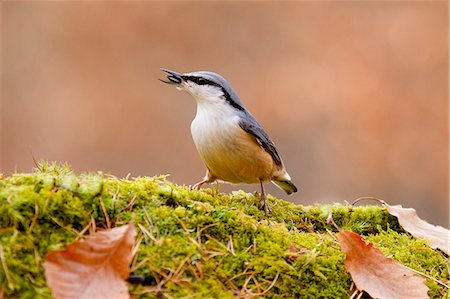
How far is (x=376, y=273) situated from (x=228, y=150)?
1.59 m

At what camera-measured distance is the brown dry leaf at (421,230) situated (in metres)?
3.20

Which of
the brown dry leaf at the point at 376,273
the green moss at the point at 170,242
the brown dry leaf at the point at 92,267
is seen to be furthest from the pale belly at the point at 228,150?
the brown dry leaf at the point at 92,267

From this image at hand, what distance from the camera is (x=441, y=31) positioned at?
500 inches

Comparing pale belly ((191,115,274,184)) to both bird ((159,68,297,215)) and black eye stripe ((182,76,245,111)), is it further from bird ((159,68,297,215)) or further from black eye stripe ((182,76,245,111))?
black eye stripe ((182,76,245,111))

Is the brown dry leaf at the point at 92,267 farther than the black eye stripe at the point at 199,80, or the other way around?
the black eye stripe at the point at 199,80

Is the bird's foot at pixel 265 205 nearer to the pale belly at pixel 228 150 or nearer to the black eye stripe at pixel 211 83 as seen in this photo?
the pale belly at pixel 228 150

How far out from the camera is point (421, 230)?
3.38 metres

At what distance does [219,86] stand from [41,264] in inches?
93.3

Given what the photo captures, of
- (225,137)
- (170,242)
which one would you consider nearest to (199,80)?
(225,137)

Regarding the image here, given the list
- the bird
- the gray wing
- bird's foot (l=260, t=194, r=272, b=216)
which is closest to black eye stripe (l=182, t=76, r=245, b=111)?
the bird

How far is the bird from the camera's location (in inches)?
155

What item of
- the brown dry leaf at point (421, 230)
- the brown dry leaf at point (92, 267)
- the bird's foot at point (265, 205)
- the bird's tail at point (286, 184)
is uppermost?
the bird's tail at point (286, 184)

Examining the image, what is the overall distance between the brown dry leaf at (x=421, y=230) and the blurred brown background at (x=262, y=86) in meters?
7.39

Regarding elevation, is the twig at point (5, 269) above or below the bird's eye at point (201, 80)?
below
